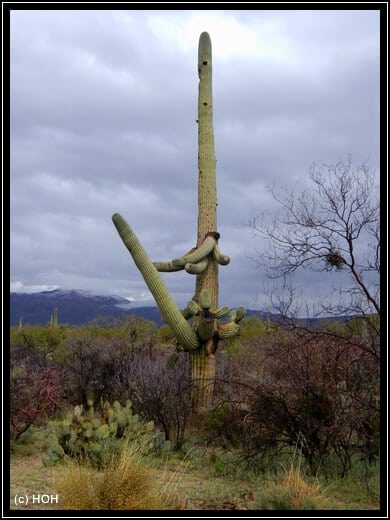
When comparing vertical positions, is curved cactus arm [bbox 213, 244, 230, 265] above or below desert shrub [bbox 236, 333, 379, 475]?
above

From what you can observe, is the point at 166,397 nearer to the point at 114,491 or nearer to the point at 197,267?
the point at 197,267

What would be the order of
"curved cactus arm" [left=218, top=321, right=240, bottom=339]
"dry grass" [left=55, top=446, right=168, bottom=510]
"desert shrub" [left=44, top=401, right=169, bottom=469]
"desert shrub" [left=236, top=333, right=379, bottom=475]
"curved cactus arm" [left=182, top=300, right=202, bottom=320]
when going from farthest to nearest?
"curved cactus arm" [left=218, top=321, right=240, bottom=339] → "curved cactus arm" [left=182, top=300, right=202, bottom=320] → "desert shrub" [left=44, top=401, right=169, bottom=469] → "desert shrub" [left=236, top=333, right=379, bottom=475] → "dry grass" [left=55, top=446, right=168, bottom=510]

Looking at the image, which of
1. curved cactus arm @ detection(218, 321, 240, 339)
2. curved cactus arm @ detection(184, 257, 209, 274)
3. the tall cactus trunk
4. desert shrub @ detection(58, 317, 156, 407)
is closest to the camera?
curved cactus arm @ detection(184, 257, 209, 274)

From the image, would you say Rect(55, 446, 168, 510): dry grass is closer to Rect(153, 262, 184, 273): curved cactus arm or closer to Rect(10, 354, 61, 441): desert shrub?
Rect(10, 354, 61, 441): desert shrub

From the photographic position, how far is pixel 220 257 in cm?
1070

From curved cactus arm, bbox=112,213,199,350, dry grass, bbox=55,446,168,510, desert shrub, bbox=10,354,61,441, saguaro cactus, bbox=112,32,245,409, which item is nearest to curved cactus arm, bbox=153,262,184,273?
saguaro cactus, bbox=112,32,245,409

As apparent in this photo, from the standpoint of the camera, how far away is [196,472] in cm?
774

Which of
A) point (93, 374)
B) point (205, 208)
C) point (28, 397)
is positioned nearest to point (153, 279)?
point (205, 208)

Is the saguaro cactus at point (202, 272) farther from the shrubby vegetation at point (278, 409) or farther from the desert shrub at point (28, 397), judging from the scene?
the desert shrub at point (28, 397)

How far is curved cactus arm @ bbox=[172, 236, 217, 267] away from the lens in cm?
1035

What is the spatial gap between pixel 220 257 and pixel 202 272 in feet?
1.52
